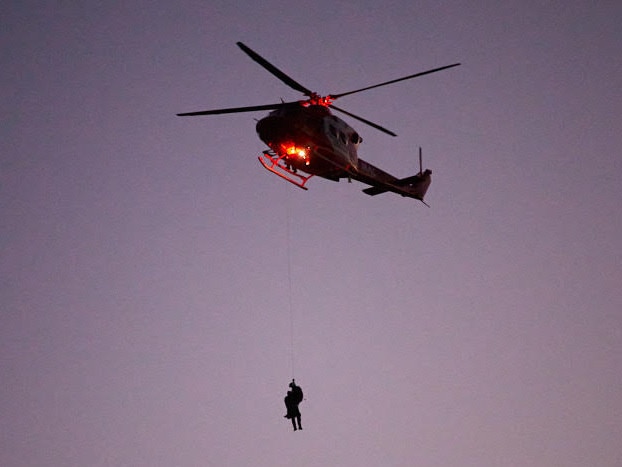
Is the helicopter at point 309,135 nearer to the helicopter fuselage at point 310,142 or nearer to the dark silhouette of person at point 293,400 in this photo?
the helicopter fuselage at point 310,142

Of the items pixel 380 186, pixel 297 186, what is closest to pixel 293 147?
pixel 297 186

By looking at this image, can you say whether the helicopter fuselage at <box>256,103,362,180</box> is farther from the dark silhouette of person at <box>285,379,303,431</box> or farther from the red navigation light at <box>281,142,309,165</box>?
the dark silhouette of person at <box>285,379,303,431</box>

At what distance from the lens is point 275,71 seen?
21391 mm

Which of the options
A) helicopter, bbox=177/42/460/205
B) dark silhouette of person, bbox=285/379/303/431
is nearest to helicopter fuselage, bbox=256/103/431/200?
helicopter, bbox=177/42/460/205

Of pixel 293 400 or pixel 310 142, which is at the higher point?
pixel 310 142

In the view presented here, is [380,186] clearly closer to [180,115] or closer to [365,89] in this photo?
[365,89]

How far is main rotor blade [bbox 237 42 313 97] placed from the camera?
65.5 feet

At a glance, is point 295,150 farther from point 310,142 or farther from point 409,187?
point 409,187

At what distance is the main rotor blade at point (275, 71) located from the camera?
65.5 ft

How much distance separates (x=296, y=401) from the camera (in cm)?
2267

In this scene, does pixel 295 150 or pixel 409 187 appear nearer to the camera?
pixel 295 150

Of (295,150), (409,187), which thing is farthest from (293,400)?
(409,187)

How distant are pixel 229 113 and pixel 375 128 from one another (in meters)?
5.28

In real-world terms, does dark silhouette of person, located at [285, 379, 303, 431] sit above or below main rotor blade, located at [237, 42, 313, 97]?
below
